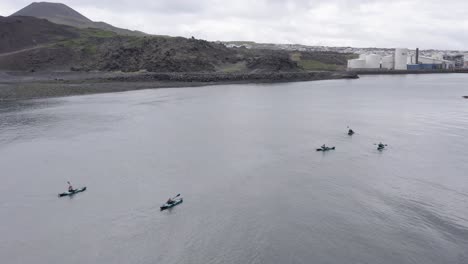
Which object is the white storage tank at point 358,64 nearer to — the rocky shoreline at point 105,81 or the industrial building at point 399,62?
the industrial building at point 399,62

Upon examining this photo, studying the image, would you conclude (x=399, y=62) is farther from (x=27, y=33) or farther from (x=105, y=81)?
(x=27, y=33)

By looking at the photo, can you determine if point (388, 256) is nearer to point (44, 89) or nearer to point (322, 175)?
point (322, 175)

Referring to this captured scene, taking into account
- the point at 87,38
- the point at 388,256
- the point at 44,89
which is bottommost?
the point at 388,256

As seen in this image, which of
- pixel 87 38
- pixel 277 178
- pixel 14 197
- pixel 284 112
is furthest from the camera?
pixel 87 38

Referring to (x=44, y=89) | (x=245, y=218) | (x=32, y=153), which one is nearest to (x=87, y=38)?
(x=44, y=89)

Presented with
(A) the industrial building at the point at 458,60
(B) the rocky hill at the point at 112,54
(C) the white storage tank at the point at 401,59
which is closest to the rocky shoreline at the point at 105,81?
(B) the rocky hill at the point at 112,54

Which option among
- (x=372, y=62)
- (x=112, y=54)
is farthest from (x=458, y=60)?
(x=112, y=54)

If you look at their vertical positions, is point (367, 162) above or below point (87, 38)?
below
